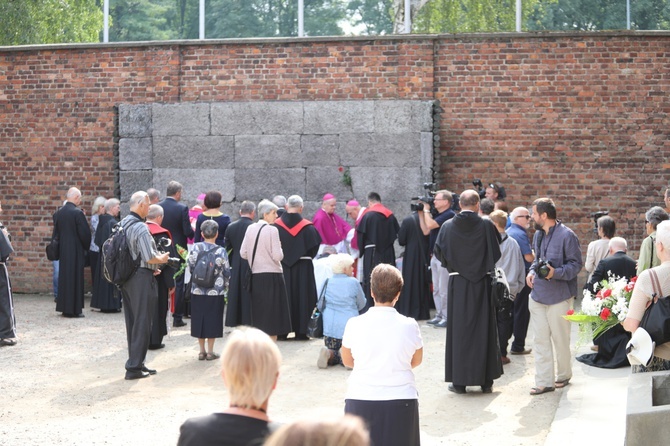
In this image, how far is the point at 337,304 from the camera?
1035cm

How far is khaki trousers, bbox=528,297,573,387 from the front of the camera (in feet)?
29.4

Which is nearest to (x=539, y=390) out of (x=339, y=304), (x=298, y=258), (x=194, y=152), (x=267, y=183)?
(x=339, y=304)

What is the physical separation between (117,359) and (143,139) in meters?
5.42

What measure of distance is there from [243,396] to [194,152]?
40.4 ft

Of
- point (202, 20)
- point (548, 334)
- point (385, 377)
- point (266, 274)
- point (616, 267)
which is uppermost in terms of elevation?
point (202, 20)

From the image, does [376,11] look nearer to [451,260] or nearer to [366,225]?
[366,225]

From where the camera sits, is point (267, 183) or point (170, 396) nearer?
point (170, 396)

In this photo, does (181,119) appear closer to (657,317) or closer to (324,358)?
(324,358)

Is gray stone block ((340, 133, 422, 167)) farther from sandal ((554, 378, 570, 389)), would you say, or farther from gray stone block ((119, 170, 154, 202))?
sandal ((554, 378, 570, 389))

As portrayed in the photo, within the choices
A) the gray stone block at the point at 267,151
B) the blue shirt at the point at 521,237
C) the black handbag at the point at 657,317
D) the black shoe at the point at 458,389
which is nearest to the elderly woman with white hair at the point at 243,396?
the black handbag at the point at 657,317

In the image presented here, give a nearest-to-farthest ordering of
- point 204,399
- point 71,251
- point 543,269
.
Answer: point 543,269
point 204,399
point 71,251

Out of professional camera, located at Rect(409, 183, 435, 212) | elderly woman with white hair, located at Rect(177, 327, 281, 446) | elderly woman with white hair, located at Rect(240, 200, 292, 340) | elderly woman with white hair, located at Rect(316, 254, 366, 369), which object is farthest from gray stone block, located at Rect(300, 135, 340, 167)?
elderly woman with white hair, located at Rect(177, 327, 281, 446)

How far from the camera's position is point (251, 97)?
15609mm

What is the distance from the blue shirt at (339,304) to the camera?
10.3m
